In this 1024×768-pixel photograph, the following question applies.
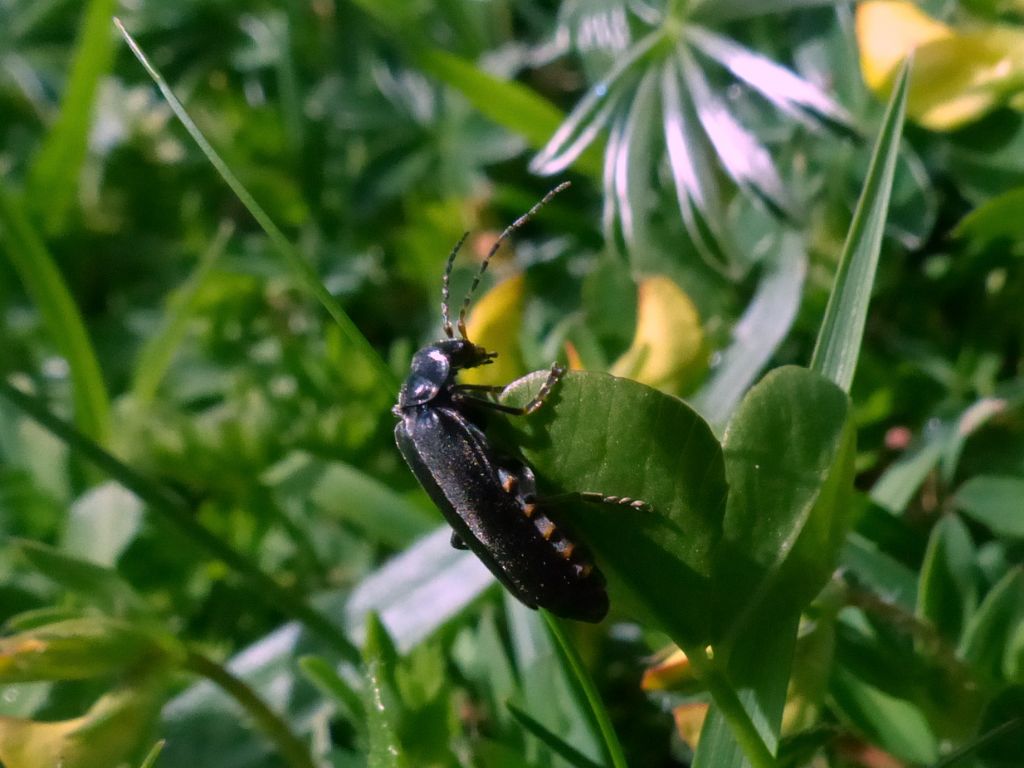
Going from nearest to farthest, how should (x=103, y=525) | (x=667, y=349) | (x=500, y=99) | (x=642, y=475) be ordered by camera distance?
(x=642, y=475) → (x=667, y=349) → (x=103, y=525) → (x=500, y=99)

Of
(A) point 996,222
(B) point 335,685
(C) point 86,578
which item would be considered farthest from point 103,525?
(A) point 996,222

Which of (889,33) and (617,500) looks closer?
(617,500)

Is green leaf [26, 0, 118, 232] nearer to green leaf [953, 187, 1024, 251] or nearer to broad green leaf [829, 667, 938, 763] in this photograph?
Answer: green leaf [953, 187, 1024, 251]

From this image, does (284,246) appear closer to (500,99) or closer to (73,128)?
(500,99)

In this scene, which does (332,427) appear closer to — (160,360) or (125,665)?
(160,360)

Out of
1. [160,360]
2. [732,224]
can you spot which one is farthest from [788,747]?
[160,360]

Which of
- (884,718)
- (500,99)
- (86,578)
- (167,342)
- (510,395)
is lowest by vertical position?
(884,718)

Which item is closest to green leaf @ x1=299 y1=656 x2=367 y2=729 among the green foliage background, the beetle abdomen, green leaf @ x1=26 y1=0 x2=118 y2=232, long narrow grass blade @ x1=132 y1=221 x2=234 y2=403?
the green foliage background
